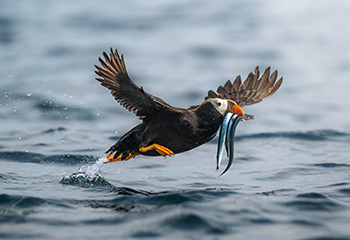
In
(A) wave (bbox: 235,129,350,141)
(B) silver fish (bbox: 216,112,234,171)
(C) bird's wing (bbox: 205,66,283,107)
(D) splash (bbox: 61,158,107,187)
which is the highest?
(C) bird's wing (bbox: 205,66,283,107)

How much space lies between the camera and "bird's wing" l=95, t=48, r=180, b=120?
18.7 ft

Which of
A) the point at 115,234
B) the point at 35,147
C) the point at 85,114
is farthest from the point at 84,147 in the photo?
the point at 115,234

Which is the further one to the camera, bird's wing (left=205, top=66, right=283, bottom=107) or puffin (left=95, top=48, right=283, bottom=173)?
bird's wing (left=205, top=66, right=283, bottom=107)

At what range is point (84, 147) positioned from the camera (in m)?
9.16

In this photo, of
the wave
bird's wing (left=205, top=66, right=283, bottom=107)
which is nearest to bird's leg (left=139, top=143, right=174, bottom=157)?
bird's wing (left=205, top=66, right=283, bottom=107)

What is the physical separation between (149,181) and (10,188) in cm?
204

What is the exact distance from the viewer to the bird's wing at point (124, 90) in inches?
225

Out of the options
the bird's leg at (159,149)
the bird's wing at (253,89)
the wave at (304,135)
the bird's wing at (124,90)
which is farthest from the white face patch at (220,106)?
the wave at (304,135)

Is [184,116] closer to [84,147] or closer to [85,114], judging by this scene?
[84,147]

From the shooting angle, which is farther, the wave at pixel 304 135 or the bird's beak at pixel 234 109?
the wave at pixel 304 135

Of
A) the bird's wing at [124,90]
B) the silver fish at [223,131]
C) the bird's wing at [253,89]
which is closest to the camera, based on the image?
the silver fish at [223,131]

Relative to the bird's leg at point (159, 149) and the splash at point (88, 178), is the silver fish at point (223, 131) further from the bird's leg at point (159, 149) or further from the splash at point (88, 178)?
the splash at point (88, 178)

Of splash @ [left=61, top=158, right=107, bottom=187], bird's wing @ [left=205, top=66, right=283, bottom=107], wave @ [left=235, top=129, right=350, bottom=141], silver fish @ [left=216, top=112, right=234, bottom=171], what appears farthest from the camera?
wave @ [left=235, top=129, right=350, bottom=141]

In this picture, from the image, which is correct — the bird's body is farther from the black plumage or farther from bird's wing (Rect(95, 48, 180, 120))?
bird's wing (Rect(95, 48, 180, 120))
